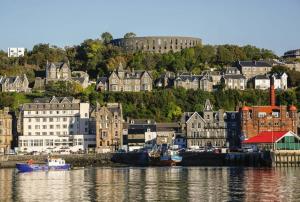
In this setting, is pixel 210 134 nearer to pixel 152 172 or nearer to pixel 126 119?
pixel 126 119

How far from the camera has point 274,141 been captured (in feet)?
317

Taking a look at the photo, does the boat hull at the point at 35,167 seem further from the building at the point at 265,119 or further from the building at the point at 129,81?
the building at the point at 129,81

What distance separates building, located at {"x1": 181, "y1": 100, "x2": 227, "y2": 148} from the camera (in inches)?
4518

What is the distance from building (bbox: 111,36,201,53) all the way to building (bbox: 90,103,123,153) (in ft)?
185

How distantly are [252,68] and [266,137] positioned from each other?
158 feet

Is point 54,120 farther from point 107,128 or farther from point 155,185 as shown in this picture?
point 155,185

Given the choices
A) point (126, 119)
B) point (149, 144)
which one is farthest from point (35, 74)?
point (149, 144)

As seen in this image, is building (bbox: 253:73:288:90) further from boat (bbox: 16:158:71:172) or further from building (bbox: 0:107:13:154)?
boat (bbox: 16:158:71:172)

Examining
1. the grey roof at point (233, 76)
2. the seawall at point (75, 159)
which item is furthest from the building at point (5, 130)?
the grey roof at point (233, 76)

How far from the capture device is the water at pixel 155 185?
2260 inches

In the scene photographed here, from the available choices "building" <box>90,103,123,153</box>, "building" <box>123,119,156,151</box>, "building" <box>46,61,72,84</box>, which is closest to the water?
"building" <box>90,103,123,153</box>

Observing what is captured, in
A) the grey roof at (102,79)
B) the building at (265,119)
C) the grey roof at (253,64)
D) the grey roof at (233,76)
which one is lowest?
the building at (265,119)

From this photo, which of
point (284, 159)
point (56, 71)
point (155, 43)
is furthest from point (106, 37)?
point (284, 159)

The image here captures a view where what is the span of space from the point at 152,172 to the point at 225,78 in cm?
6135
